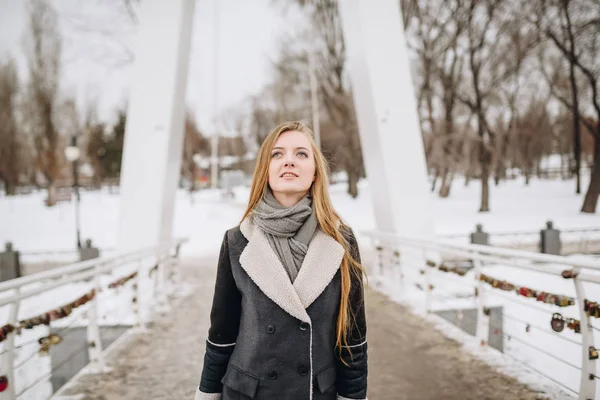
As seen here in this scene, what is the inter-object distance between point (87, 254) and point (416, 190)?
8.03 metres

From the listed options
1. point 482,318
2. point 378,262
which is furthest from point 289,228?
point 378,262

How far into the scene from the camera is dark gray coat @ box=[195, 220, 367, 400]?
4.93ft

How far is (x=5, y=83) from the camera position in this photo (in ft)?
76.3

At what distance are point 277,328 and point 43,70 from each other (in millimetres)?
28145

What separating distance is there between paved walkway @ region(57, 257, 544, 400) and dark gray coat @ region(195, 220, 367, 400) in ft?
6.80

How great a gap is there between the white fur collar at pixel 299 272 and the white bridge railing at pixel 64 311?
202 cm

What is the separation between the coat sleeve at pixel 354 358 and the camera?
1621 millimetres

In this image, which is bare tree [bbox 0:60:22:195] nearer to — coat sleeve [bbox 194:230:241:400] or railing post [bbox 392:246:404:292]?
railing post [bbox 392:246:404:292]

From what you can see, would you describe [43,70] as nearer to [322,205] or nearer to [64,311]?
[64,311]

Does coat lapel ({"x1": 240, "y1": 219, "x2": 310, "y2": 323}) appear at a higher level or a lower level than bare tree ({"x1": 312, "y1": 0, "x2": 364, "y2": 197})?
lower

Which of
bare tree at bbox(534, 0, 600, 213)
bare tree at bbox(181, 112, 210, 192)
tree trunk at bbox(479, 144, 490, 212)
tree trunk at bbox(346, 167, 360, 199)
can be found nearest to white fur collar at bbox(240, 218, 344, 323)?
bare tree at bbox(534, 0, 600, 213)

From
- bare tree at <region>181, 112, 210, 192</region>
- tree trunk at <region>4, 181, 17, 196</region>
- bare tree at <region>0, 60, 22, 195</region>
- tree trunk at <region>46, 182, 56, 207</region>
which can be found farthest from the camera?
bare tree at <region>181, 112, 210, 192</region>

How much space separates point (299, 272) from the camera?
1529 mm

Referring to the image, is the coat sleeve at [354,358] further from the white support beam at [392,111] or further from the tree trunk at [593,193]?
the tree trunk at [593,193]
